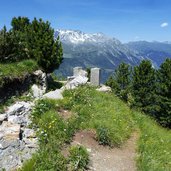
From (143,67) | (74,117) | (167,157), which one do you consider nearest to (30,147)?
(74,117)

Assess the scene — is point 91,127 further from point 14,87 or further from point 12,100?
point 14,87

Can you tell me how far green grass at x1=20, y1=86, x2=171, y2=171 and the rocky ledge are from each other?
0.47 metres

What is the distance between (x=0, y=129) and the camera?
47.2 feet

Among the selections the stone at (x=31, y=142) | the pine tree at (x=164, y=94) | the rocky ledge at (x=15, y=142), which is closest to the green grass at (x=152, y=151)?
the stone at (x=31, y=142)

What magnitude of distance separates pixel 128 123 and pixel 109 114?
1.31 m

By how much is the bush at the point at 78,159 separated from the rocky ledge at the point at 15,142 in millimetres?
1658

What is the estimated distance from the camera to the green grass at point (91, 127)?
12977 mm

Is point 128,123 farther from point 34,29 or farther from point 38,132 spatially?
point 34,29

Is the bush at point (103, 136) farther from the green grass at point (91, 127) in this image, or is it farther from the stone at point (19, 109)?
the stone at point (19, 109)

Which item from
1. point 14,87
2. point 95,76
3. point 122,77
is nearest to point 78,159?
point 14,87

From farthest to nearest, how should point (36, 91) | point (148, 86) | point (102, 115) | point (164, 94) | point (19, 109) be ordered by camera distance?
point (148, 86) < point (164, 94) < point (36, 91) < point (102, 115) < point (19, 109)

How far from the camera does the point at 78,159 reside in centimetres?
1269

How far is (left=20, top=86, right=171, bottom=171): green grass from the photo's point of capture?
1298 cm

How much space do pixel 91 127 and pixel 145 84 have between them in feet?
139
